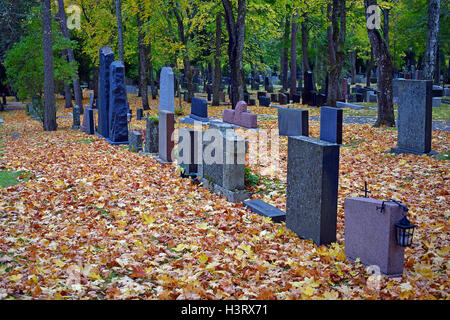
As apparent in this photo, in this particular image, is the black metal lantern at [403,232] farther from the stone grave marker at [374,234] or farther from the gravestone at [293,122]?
the gravestone at [293,122]

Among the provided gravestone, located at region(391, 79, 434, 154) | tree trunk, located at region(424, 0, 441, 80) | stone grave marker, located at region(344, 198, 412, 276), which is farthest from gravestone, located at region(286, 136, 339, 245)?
tree trunk, located at region(424, 0, 441, 80)

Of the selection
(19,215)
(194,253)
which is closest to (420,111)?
(194,253)

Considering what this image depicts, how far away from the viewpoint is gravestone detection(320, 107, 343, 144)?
553 inches

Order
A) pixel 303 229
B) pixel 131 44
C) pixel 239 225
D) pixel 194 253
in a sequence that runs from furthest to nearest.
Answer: pixel 131 44, pixel 239 225, pixel 303 229, pixel 194 253

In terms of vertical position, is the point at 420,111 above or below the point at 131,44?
below

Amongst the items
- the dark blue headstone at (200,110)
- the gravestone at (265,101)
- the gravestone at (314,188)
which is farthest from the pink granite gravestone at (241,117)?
the gravestone at (314,188)

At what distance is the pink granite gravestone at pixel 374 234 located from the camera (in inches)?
218

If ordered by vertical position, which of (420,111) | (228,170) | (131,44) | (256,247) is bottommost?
(256,247)

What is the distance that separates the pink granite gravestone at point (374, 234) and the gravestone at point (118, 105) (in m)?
12.0

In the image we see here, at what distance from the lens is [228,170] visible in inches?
368

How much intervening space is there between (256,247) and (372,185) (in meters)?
4.14

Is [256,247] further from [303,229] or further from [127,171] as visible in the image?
[127,171]

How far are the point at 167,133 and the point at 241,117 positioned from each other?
7583 millimetres

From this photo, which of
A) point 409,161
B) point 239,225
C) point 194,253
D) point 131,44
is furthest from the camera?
point 131,44
